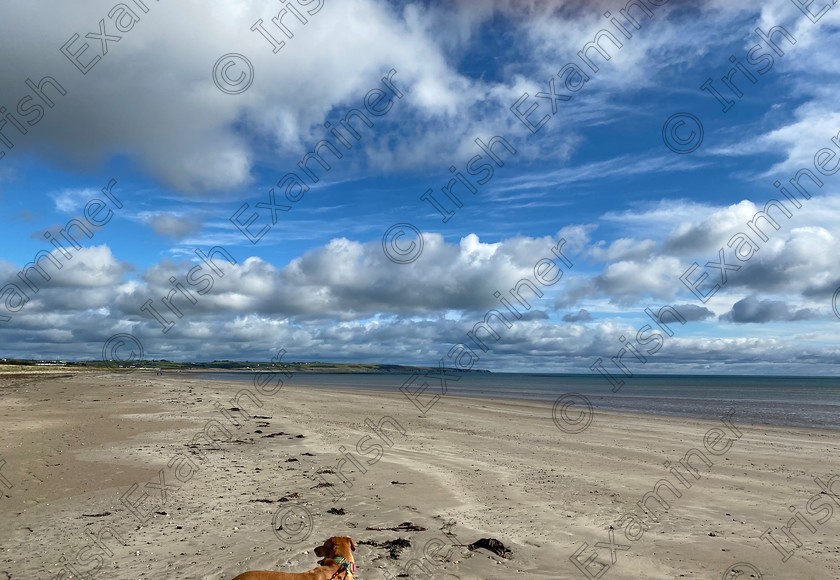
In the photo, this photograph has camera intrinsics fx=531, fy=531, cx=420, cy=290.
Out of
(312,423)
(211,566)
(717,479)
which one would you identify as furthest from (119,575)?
(312,423)

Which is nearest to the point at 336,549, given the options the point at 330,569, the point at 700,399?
the point at 330,569

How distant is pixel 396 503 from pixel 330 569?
4.88 metres

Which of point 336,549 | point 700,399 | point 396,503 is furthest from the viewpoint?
point 700,399

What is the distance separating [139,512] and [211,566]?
343cm

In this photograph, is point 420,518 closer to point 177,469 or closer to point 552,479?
point 552,479

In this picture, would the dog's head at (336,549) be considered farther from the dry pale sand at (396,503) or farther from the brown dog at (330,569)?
the dry pale sand at (396,503)

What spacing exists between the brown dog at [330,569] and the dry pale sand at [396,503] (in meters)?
1.32

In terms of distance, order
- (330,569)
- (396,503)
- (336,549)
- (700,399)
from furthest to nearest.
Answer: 1. (700,399)
2. (396,503)
3. (336,549)
4. (330,569)

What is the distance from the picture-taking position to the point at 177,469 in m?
13.5

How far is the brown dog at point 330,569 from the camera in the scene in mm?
5425

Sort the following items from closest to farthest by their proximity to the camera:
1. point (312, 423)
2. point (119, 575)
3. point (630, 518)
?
point (119, 575), point (630, 518), point (312, 423)

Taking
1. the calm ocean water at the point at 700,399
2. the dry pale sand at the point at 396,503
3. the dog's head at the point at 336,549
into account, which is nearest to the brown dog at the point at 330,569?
the dog's head at the point at 336,549

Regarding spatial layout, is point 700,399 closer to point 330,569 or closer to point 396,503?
point 396,503

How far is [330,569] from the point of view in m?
6.06
